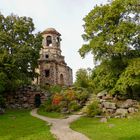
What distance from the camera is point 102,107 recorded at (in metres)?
43.8

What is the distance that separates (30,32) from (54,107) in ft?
52.9

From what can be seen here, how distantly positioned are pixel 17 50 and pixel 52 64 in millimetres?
14522

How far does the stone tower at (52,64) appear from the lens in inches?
2746

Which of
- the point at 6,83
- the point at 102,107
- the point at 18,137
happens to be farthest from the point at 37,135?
the point at 6,83

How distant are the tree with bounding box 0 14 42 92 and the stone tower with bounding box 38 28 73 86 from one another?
1026 cm

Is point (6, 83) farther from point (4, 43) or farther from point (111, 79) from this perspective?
point (111, 79)

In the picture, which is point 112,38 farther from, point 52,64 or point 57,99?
point 52,64

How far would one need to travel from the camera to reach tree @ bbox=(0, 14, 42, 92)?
5400cm

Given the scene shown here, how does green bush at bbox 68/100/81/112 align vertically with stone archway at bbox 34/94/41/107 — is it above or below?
below

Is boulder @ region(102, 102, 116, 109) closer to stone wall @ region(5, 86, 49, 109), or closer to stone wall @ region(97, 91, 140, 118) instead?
stone wall @ region(97, 91, 140, 118)

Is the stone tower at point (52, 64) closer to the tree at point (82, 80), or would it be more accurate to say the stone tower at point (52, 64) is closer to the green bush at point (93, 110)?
the tree at point (82, 80)

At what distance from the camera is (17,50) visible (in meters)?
56.2

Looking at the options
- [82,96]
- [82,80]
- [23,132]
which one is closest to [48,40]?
[82,80]

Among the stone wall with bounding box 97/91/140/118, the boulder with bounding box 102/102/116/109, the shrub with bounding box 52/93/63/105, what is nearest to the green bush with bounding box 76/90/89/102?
the shrub with bounding box 52/93/63/105
